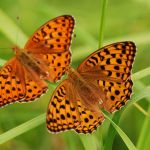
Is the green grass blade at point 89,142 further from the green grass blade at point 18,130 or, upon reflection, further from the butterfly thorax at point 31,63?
the butterfly thorax at point 31,63

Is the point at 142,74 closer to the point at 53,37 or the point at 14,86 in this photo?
the point at 53,37

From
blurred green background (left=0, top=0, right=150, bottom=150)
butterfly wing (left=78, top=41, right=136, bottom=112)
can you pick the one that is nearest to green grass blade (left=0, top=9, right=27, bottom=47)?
blurred green background (left=0, top=0, right=150, bottom=150)

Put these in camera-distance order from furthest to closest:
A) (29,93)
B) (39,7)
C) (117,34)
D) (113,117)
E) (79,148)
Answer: (117,34), (39,7), (79,148), (29,93), (113,117)

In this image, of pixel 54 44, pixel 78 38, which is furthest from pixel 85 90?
pixel 78 38

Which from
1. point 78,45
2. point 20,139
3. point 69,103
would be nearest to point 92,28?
point 78,45

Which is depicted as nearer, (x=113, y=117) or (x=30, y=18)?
(x=113, y=117)

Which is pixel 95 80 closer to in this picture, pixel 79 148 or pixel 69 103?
pixel 69 103

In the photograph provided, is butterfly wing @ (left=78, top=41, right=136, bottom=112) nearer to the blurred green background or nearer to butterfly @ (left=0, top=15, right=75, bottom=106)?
butterfly @ (left=0, top=15, right=75, bottom=106)
